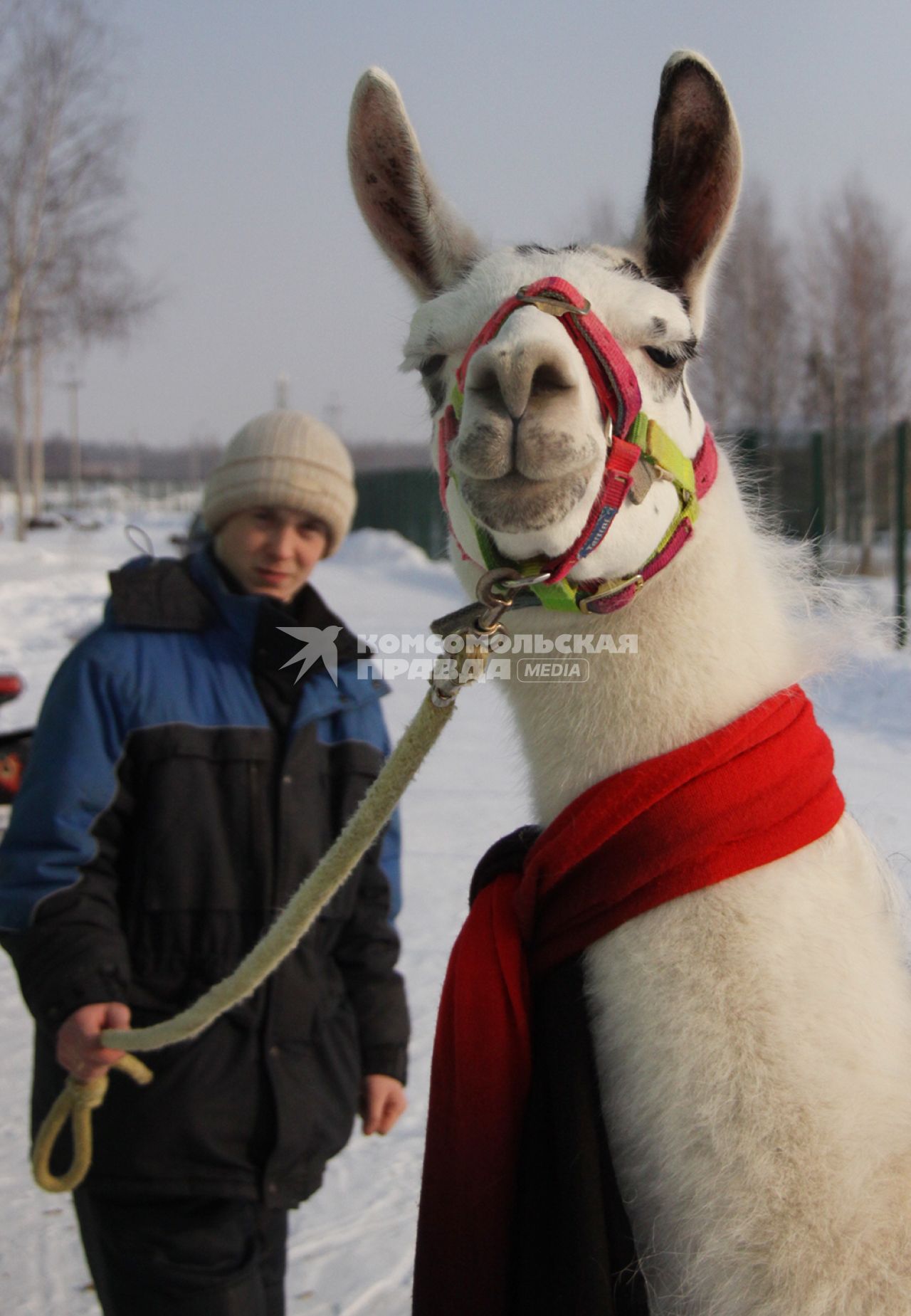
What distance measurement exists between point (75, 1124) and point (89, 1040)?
6.8 inches

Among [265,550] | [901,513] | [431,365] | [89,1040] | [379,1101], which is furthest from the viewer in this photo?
[901,513]

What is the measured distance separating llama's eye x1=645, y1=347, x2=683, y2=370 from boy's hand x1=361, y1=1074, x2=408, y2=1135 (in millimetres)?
1508

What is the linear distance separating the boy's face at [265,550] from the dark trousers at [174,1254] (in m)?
1.18

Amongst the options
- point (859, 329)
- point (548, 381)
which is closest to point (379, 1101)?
point (548, 381)

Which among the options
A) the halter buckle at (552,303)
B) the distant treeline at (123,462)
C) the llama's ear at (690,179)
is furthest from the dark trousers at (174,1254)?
the distant treeline at (123,462)

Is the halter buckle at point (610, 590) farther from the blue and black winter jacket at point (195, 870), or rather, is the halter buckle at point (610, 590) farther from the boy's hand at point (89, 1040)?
the boy's hand at point (89, 1040)

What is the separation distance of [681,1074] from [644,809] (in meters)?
0.30

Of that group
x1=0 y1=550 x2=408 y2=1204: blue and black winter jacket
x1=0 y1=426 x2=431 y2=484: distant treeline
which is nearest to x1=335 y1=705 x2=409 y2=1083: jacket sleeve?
x1=0 y1=550 x2=408 y2=1204: blue and black winter jacket

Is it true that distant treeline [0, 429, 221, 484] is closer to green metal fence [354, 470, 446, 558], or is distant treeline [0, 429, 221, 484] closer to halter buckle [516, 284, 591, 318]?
green metal fence [354, 470, 446, 558]

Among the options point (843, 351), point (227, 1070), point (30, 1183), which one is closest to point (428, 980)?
point (30, 1183)

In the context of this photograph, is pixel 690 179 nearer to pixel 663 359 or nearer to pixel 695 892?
pixel 663 359

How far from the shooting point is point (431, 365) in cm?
157

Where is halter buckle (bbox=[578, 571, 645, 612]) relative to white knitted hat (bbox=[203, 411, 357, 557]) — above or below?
below

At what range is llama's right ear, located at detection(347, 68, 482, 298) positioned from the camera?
5.08 feet
